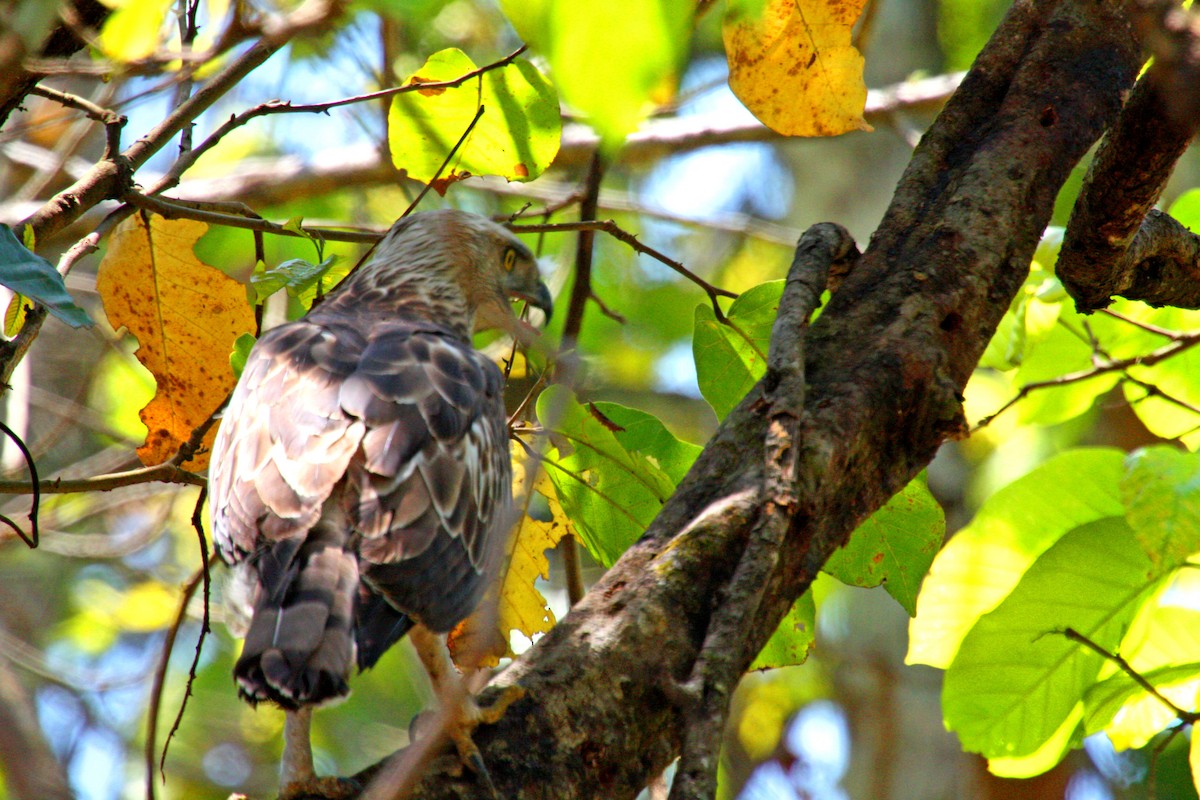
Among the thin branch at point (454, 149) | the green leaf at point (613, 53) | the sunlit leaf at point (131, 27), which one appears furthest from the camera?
the thin branch at point (454, 149)

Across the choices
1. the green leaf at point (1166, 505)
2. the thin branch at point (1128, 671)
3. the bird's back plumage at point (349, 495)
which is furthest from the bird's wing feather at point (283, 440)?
the thin branch at point (1128, 671)

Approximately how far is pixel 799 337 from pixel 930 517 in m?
0.77

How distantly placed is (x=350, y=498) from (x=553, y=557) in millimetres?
9086

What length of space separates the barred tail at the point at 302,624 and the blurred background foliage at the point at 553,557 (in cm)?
189

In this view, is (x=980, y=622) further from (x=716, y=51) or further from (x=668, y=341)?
(x=716, y=51)

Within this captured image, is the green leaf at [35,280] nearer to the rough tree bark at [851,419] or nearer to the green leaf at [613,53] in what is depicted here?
the rough tree bark at [851,419]

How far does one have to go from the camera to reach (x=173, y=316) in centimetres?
315

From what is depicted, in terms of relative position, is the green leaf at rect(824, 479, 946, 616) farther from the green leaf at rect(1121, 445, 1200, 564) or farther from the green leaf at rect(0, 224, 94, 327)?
the green leaf at rect(0, 224, 94, 327)

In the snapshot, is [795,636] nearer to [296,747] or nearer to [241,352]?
[296,747]

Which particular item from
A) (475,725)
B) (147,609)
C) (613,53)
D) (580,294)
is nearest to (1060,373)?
(580,294)

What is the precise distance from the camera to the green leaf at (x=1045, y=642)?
3010 millimetres

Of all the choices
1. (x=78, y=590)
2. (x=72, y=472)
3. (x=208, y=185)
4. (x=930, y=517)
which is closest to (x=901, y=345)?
(x=930, y=517)

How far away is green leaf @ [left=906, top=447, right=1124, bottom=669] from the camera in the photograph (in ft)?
10.4

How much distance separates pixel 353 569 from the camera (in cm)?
224
